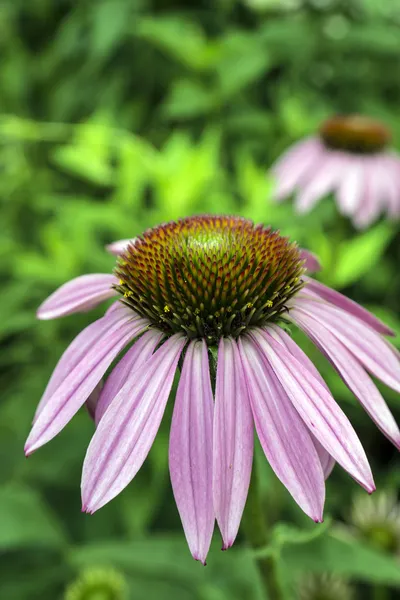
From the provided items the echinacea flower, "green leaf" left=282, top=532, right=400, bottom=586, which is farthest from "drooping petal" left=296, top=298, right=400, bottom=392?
"green leaf" left=282, top=532, right=400, bottom=586

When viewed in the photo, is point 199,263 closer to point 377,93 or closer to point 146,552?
point 146,552

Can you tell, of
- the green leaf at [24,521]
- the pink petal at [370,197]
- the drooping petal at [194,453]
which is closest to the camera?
the drooping petal at [194,453]

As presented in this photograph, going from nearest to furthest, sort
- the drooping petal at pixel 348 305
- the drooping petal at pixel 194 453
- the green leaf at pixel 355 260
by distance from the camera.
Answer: the drooping petal at pixel 194 453, the drooping petal at pixel 348 305, the green leaf at pixel 355 260

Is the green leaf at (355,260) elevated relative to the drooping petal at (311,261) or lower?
lower

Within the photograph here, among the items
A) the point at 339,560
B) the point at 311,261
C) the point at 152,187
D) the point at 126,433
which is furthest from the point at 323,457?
the point at 152,187

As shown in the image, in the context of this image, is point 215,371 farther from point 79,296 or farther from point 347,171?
point 347,171

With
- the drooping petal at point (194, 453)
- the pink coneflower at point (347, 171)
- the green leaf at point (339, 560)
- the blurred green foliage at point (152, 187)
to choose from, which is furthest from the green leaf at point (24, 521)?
the pink coneflower at point (347, 171)

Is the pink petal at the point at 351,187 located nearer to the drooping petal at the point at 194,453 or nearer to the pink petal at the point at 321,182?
the pink petal at the point at 321,182
